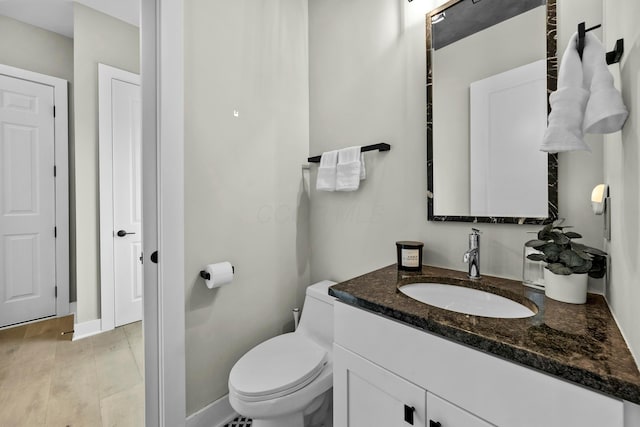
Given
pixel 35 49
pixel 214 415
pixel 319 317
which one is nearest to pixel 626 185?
pixel 319 317

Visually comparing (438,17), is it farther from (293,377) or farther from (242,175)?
(293,377)

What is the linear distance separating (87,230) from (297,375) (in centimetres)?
230

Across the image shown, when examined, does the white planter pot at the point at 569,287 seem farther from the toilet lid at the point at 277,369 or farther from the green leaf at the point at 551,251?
the toilet lid at the point at 277,369

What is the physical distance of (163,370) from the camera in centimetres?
123

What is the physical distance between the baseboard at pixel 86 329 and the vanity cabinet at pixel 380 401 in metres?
2.40

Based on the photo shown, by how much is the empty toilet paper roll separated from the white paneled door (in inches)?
61.5

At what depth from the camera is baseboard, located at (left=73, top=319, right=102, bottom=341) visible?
2.27 m

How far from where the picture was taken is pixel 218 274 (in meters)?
1.32

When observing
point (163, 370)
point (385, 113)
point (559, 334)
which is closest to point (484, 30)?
point (385, 113)

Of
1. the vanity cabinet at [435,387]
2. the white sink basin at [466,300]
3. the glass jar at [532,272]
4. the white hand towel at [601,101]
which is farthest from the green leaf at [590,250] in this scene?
the vanity cabinet at [435,387]

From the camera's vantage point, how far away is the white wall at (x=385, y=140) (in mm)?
942

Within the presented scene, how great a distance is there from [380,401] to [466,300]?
47 cm

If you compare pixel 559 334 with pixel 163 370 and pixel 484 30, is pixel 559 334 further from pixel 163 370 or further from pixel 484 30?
pixel 163 370

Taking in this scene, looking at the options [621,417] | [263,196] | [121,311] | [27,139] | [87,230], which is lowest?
[121,311]
